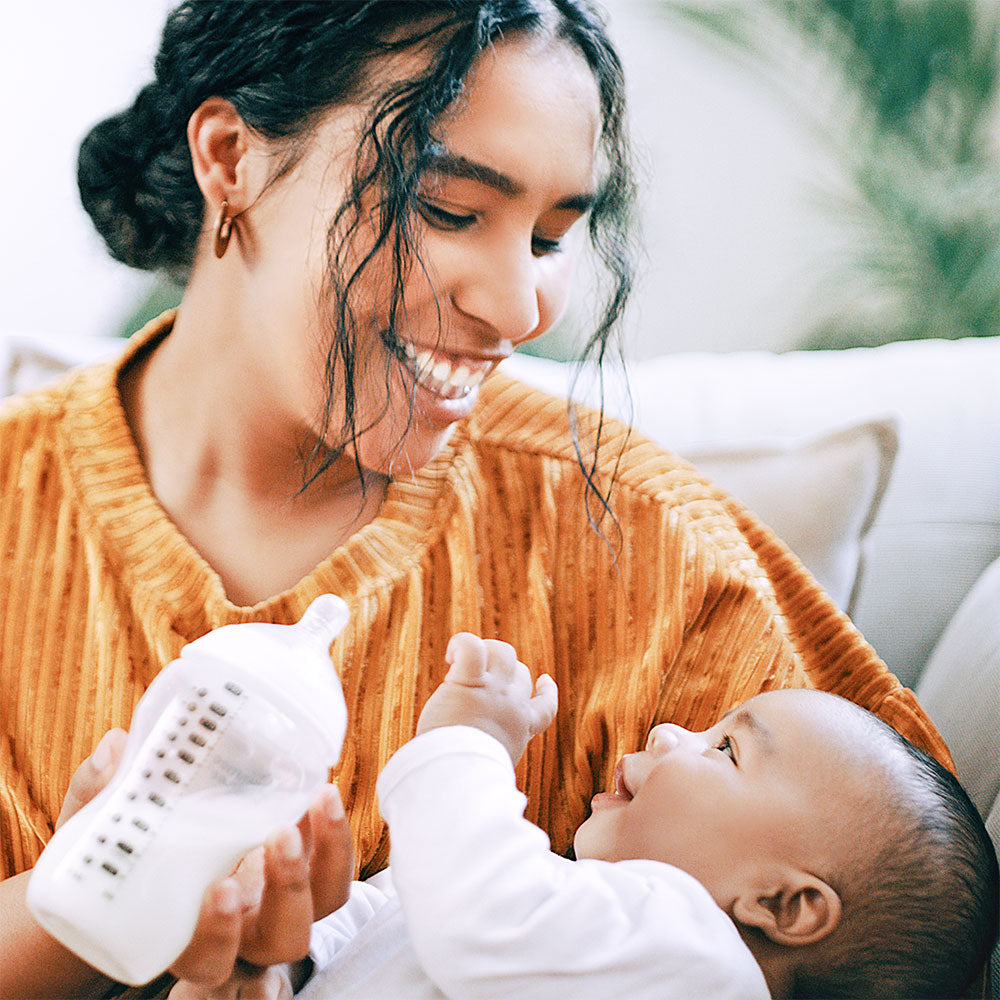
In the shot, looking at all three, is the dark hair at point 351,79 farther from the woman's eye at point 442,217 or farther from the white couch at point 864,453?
the white couch at point 864,453

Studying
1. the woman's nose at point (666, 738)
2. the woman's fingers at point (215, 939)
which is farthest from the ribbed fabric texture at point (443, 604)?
the woman's fingers at point (215, 939)

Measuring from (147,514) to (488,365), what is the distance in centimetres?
35

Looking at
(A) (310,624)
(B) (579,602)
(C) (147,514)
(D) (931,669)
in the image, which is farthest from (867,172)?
(A) (310,624)

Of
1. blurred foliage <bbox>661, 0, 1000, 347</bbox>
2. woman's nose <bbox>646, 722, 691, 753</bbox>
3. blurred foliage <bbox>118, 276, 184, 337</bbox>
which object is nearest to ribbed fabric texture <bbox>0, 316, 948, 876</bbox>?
woman's nose <bbox>646, 722, 691, 753</bbox>

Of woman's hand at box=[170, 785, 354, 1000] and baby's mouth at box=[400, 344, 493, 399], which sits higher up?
baby's mouth at box=[400, 344, 493, 399]

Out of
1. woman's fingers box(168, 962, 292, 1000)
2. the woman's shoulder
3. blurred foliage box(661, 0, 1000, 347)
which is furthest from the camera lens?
blurred foliage box(661, 0, 1000, 347)

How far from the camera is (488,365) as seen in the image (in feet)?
3.22

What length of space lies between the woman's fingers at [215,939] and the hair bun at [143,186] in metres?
0.68

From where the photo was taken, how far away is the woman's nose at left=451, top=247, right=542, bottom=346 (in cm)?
91

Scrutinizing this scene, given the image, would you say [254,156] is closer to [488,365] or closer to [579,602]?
[488,365]

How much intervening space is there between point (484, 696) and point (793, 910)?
0.27 metres

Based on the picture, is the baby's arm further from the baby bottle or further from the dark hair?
the dark hair

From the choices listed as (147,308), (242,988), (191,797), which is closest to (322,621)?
(191,797)

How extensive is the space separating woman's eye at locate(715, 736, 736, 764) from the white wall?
890mm
